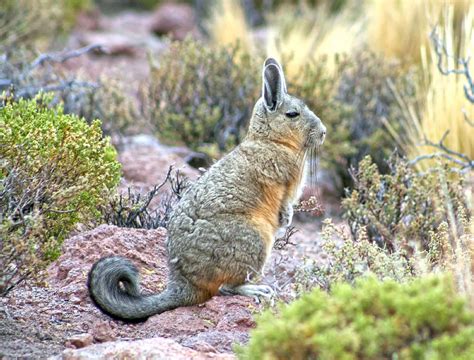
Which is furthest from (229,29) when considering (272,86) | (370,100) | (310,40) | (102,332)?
(102,332)

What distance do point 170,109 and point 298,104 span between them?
161 inches

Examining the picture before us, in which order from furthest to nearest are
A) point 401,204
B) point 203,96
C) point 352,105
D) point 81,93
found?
point 352,105 → point 203,96 → point 81,93 → point 401,204

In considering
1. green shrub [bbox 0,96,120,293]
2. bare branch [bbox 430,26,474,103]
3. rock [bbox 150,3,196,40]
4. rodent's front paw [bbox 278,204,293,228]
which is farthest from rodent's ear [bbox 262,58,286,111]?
rock [bbox 150,3,196,40]

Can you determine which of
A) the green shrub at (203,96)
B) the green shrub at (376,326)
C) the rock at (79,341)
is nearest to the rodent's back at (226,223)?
the rock at (79,341)

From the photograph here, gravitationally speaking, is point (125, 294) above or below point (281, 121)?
below

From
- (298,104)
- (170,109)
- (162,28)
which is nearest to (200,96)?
(170,109)

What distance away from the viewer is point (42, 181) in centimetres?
491

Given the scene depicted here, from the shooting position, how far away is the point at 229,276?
5098 mm

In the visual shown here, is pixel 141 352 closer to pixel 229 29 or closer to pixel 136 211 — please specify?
pixel 136 211

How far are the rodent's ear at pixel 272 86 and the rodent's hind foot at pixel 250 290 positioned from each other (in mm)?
1181

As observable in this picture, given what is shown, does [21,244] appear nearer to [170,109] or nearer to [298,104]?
[298,104]

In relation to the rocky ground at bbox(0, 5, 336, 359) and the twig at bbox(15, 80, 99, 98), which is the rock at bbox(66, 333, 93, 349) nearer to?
the rocky ground at bbox(0, 5, 336, 359)

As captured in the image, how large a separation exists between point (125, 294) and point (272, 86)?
1.69 m

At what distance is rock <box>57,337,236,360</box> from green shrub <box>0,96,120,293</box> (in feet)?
1.96
